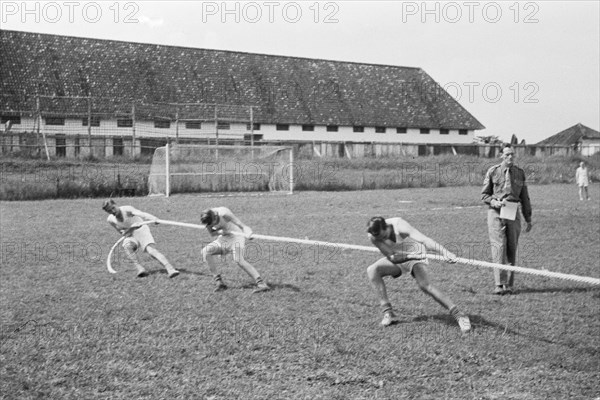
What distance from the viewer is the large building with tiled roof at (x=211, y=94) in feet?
152

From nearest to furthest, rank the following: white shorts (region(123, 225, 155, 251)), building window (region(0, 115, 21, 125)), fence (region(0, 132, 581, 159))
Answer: white shorts (region(123, 225, 155, 251)) < fence (region(0, 132, 581, 159)) < building window (region(0, 115, 21, 125))

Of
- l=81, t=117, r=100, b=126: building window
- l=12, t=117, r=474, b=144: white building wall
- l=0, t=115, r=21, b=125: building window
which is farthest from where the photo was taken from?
l=0, t=115, r=21, b=125: building window

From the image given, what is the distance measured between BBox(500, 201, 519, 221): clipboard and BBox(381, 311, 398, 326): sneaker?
3.24m

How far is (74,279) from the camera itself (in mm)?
11859

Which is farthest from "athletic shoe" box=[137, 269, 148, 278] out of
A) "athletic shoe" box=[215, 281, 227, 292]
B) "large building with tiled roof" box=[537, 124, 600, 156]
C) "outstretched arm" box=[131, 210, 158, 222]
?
"large building with tiled roof" box=[537, 124, 600, 156]

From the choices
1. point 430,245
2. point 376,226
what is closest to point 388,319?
point 430,245

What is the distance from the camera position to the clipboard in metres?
11.1

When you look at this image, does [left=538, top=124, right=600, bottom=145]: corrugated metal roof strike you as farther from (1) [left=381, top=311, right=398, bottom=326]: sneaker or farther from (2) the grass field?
(1) [left=381, top=311, right=398, bottom=326]: sneaker

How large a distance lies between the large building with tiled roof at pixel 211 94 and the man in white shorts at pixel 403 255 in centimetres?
3325

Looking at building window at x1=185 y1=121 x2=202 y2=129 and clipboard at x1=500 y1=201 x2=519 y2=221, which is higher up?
building window at x1=185 y1=121 x2=202 y2=129

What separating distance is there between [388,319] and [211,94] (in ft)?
151

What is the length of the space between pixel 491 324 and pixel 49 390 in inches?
193

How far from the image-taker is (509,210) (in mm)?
11078

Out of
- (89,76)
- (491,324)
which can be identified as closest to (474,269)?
(491,324)
